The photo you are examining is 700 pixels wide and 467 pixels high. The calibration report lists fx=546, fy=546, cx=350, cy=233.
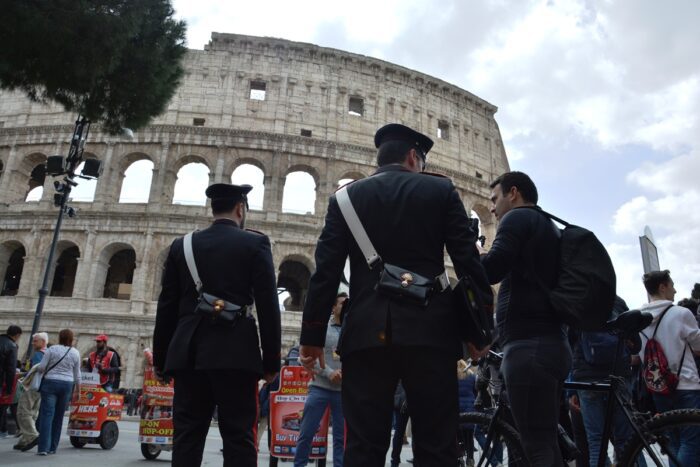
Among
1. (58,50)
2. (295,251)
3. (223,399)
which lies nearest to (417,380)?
(223,399)

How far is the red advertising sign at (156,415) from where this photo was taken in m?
6.62

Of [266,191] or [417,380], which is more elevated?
[266,191]

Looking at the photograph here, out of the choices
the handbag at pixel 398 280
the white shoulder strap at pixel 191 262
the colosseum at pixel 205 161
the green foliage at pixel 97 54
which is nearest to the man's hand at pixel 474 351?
the handbag at pixel 398 280

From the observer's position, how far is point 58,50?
21.4 feet

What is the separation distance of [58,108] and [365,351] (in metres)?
30.1

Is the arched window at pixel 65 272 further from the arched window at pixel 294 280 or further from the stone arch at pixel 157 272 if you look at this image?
the arched window at pixel 294 280

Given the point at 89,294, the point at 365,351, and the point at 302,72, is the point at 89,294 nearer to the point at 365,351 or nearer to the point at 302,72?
the point at 302,72

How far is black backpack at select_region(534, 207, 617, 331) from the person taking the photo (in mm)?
2900

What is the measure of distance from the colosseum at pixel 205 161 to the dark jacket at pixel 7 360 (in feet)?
47.9

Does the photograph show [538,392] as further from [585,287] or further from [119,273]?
[119,273]

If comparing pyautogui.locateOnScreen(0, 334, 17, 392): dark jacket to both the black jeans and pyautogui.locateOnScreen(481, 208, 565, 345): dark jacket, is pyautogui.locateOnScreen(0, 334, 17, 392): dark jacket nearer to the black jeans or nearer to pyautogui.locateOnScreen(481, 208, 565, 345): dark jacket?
pyautogui.locateOnScreen(481, 208, 565, 345): dark jacket

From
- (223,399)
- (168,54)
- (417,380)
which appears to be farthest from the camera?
(168,54)

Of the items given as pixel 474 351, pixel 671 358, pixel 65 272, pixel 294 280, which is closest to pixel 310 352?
pixel 474 351

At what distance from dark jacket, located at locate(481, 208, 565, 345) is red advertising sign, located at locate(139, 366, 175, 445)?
493cm
